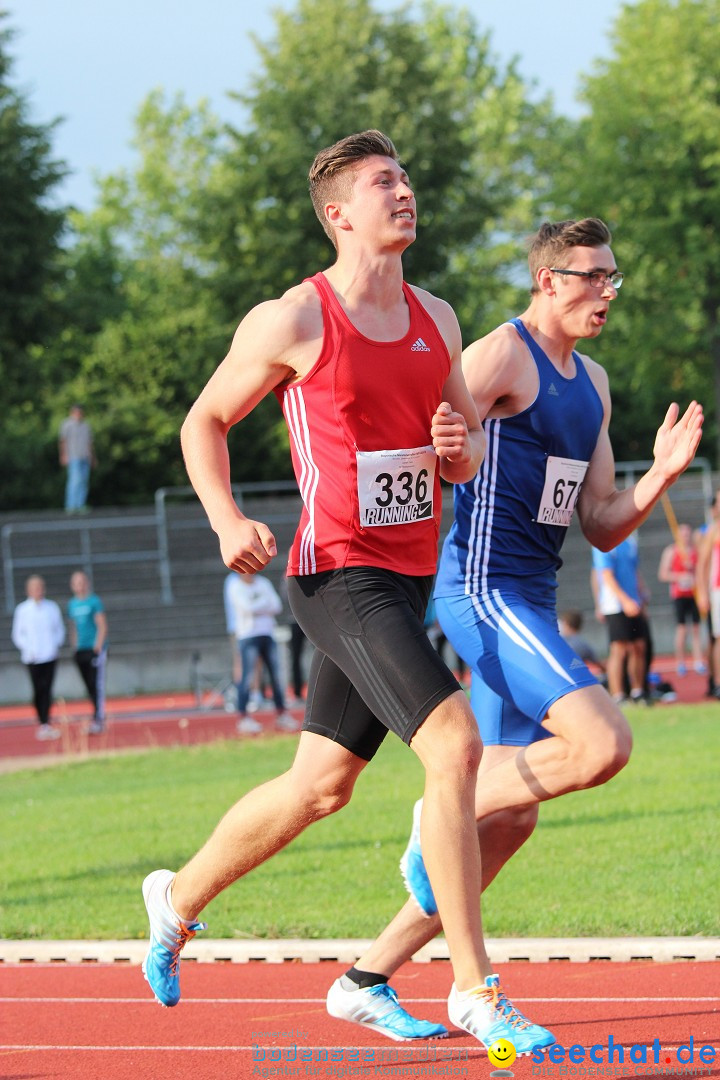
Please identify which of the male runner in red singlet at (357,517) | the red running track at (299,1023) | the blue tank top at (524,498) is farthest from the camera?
the blue tank top at (524,498)

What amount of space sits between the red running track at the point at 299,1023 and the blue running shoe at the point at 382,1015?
0.14 ft

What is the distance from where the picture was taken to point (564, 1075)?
4.17 metres

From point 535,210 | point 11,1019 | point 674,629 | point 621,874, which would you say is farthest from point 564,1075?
point 535,210

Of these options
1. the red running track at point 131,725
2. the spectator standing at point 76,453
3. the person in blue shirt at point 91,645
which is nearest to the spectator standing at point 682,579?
the red running track at point 131,725

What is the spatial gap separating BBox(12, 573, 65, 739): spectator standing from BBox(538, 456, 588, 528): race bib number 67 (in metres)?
14.9

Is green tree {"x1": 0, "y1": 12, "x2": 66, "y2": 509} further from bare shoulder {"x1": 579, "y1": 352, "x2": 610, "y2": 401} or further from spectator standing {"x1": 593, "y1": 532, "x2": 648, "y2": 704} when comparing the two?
bare shoulder {"x1": 579, "y1": 352, "x2": 610, "y2": 401}

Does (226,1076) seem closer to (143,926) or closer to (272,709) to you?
(143,926)

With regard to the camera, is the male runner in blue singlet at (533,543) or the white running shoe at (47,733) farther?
the white running shoe at (47,733)

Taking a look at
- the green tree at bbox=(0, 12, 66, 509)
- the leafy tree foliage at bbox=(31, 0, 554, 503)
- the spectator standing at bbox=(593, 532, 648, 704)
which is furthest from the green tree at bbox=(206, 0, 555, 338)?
the spectator standing at bbox=(593, 532, 648, 704)

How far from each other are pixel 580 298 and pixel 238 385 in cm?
160

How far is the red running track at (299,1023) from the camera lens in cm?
447

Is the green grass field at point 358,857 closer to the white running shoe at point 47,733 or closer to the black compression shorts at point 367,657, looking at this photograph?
the black compression shorts at point 367,657

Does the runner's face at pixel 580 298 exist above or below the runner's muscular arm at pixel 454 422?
above

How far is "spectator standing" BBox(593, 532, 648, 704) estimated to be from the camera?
16.4 metres
